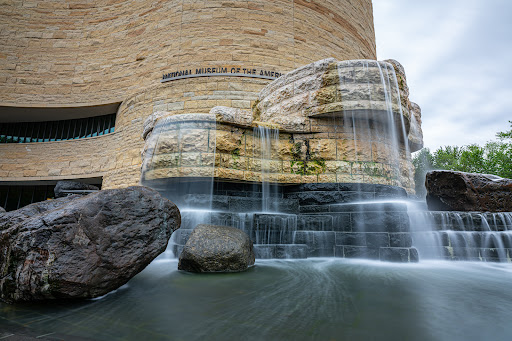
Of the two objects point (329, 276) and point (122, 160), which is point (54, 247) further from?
point (122, 160)

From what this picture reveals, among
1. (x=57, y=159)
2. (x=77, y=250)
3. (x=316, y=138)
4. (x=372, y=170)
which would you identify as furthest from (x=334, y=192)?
(x=57, y=159)

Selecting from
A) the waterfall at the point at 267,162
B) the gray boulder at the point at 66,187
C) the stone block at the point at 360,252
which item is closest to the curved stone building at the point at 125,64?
the gray boulder at the point at 66,187

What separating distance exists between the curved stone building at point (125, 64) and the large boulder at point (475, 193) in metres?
7.14

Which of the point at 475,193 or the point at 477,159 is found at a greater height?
the point at 477,159

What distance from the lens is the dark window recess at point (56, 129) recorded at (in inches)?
542

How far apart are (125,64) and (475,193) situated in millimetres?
14306

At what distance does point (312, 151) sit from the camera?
18.8ft

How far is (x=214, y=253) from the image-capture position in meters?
3.26

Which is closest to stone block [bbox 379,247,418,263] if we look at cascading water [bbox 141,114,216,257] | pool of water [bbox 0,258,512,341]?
pool of water [bbox 0,258,512,341]

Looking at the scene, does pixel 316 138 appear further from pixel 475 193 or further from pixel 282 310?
pixel 282 310

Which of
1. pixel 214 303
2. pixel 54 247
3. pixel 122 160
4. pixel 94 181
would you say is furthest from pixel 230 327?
pixel 94 181

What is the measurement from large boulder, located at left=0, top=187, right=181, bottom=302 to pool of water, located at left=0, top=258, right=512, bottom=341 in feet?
0.44

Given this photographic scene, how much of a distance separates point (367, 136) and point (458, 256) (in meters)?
2.87

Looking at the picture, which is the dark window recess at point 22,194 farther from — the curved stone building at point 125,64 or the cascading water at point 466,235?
the cascading water at point 466,235
